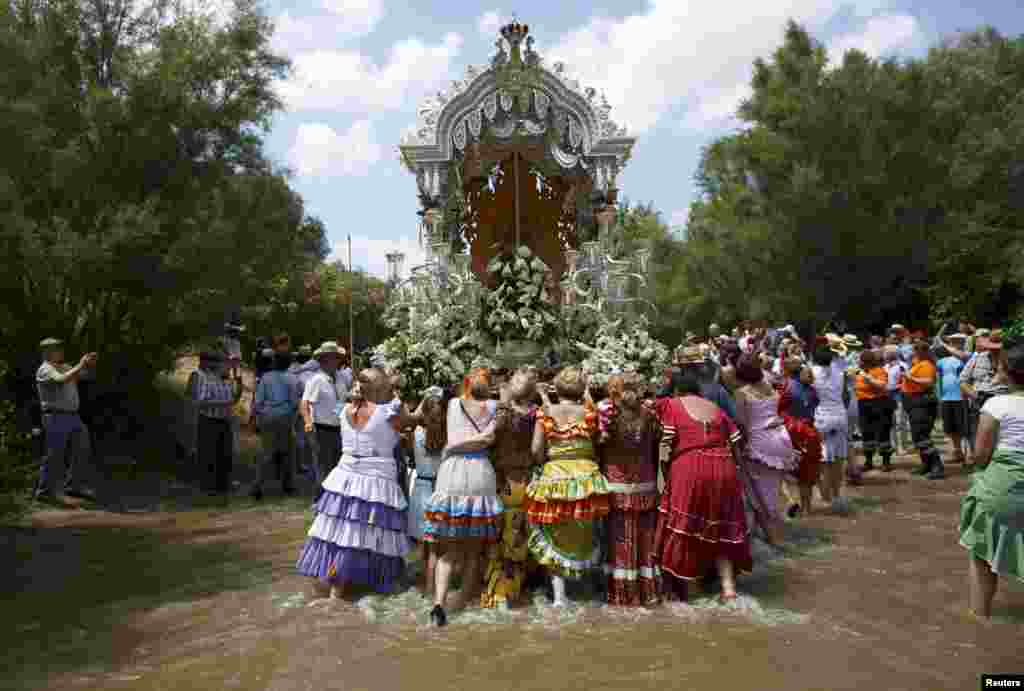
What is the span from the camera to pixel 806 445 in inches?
330

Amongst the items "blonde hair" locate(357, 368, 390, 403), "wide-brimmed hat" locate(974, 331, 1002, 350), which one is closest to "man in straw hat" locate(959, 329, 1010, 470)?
"wide-brimmed hat" locate(974, 331, 1002, 350)

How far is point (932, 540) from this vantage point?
25.9 ft

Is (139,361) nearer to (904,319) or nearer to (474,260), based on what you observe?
(474,260)

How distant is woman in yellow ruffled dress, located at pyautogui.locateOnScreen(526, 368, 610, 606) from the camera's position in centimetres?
604

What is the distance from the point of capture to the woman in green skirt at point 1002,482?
5195 mm

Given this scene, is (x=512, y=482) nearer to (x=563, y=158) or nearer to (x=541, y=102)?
(x=563, y=158)

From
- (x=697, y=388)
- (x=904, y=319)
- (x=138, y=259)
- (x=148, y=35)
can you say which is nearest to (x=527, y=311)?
(x=697, y=388)

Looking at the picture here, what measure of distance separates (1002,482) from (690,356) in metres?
2.31

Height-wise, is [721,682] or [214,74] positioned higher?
[214,74]

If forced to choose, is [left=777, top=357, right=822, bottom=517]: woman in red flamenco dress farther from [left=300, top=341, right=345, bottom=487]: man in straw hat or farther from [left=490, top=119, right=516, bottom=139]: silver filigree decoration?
[left=300, top=341, right=345, bottom=487]: man in straw hat

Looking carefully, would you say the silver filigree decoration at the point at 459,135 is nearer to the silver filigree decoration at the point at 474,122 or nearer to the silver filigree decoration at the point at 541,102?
the silver filigree decoration at the point at 474,122

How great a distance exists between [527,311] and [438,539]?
390 cm

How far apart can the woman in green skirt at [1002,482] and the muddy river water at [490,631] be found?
0.53 meters

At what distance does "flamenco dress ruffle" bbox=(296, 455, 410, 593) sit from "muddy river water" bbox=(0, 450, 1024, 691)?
0.28 meters
